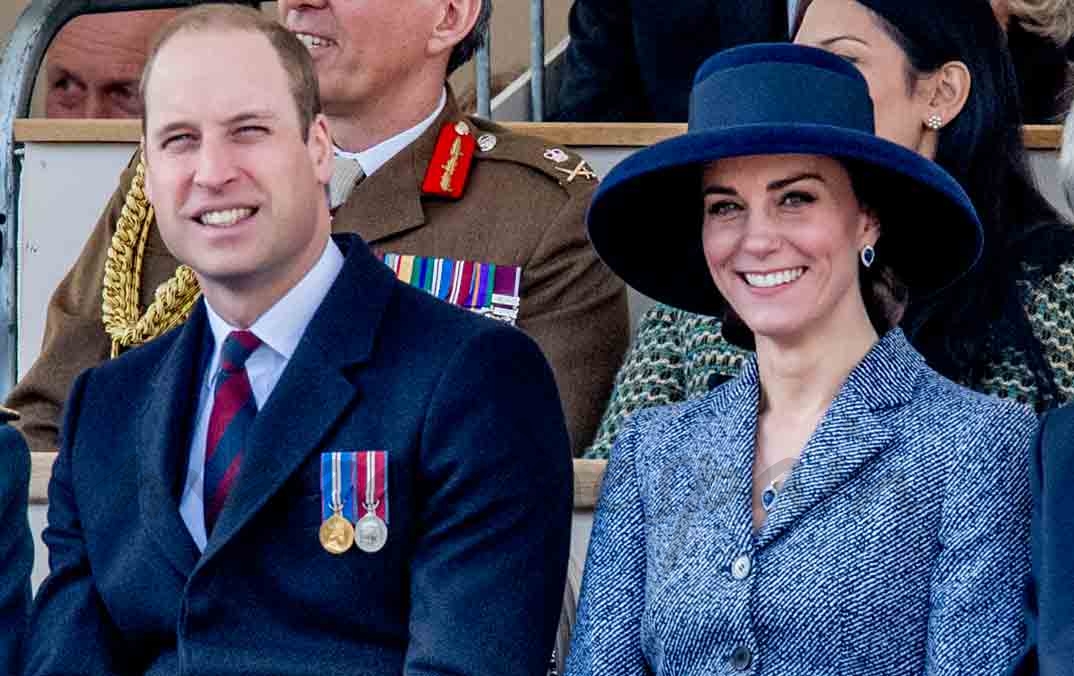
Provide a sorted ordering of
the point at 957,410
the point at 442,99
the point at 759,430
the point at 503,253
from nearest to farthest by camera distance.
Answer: the point at 957,410 < the point at 759,430 < the point at 503,253 < the point at 442,99

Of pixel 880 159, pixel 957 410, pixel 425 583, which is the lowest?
pixel 425 583

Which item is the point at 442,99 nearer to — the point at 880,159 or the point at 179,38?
the point at 179,38

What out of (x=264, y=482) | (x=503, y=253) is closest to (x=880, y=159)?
(x=264, y=482)

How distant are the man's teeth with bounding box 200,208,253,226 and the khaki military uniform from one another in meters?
0.86

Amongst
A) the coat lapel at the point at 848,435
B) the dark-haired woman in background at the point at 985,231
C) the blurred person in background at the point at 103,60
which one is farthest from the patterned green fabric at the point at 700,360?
the blurred person in background at the point at 103,60

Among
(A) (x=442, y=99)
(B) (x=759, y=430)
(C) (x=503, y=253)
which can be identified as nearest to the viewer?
(B) (x=759, y=430)

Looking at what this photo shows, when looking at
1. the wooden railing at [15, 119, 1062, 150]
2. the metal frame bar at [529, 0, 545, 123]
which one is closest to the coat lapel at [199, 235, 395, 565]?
the wooden railing at [15, 119, 1062, 150]

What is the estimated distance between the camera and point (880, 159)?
305 centimetres

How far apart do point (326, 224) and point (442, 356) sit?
0.30m

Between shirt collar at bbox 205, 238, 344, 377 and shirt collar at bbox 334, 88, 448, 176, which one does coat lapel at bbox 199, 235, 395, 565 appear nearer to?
shirt collar at bbox 205, 238, 344, 377

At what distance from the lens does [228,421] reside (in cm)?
320

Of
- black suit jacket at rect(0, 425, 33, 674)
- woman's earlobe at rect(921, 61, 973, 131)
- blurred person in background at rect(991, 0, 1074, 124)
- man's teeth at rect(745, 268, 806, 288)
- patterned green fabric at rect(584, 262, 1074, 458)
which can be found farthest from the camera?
blurred person in background at rect(991, 0, 1074, 124)

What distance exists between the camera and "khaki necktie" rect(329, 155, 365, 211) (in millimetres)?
4273

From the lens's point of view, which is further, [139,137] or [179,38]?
[139,137]
